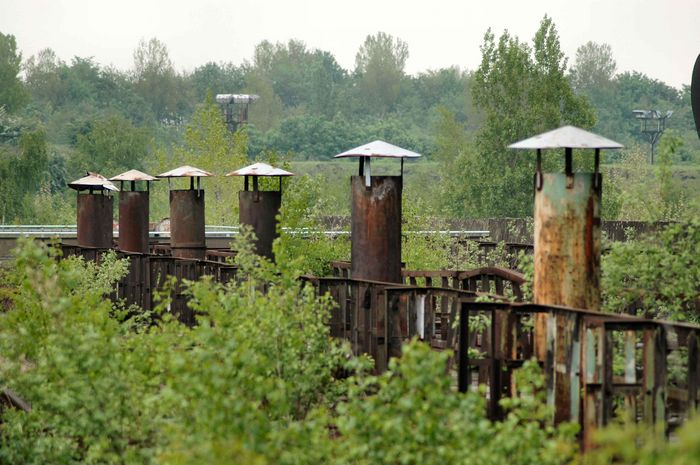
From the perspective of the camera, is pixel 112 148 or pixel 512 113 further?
pixel 112 148

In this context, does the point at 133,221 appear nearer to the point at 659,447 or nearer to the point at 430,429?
the point at 430,429

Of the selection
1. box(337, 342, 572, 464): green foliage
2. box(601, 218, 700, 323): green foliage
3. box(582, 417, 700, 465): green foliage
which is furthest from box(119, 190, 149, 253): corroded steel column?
box(582, 417, 700, 465): green foliage

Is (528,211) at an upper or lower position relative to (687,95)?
lower

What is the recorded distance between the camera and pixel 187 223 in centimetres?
2452

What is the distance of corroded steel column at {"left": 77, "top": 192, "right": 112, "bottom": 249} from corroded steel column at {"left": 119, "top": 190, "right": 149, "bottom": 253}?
4.41ft

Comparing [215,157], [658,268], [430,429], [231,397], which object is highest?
[215,157]

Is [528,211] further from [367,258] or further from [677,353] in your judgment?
[677,353]

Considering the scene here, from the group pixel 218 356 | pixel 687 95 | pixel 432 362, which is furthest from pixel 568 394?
pixel 687 95

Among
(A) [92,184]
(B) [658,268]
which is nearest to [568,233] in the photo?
(B) [658,268]

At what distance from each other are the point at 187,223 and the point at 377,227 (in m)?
9.17

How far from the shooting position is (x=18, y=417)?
41.2 ft

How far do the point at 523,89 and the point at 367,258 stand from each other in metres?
44.6

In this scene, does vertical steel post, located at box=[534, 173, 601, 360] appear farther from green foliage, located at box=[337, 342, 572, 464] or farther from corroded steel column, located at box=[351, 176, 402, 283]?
corroded steel column, located at box=[351, 176, 402, 283]

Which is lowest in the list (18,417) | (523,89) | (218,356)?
(18,417)
